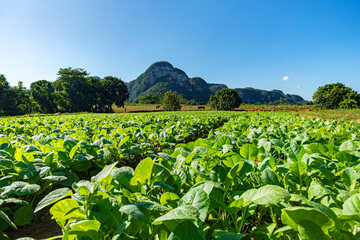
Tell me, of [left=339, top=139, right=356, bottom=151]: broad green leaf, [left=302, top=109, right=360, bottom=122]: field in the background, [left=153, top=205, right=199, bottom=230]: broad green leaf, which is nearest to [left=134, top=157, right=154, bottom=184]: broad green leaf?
[left=153, top=205, right=199, bottom=230]: broad green leaf

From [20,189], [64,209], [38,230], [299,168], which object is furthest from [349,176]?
[38,230]

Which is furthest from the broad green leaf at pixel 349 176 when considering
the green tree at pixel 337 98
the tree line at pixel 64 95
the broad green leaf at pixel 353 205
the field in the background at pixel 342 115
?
the green tree at pixel 337 98

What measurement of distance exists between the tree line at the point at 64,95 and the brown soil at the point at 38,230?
5191 cm

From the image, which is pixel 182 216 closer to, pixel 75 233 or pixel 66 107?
pixel 75 233

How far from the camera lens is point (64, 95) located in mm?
46562

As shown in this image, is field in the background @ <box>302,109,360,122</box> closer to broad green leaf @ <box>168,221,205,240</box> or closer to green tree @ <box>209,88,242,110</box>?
broad green leaf @ <box>168,221,205,240</box>

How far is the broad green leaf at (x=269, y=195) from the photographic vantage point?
2.64 feet

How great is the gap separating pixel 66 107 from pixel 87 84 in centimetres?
856

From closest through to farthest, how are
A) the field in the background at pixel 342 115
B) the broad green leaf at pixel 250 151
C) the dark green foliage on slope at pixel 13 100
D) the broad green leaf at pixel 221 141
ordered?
the broad green leaf at pixel 250 151, the broad green leaf at pixel 221 141, the field in the background at pixel 342 115, the dark green foliage on slope at pixel 13 100

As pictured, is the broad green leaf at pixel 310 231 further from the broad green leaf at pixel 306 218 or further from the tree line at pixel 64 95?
the tree line at pixel 64 95

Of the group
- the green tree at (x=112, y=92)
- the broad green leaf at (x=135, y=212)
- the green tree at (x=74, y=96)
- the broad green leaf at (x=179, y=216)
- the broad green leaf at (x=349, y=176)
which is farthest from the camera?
the green tree at (x=112, y=92)

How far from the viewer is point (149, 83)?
647ft

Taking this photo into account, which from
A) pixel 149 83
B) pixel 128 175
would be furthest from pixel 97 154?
pixel 149 83

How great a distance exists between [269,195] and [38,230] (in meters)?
2.21
